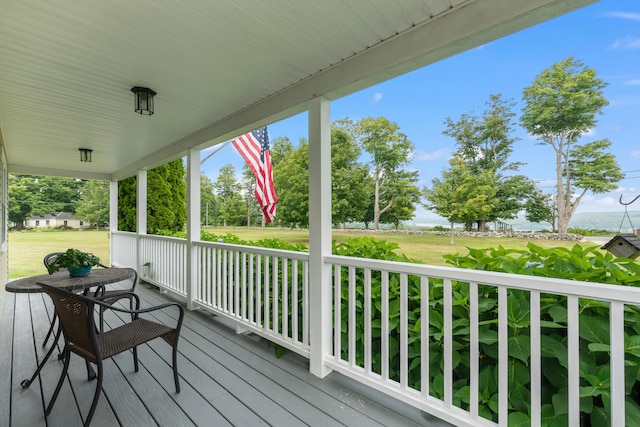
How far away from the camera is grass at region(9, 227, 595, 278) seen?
6.61 feet

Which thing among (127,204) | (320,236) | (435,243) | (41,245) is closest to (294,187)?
(320,236)

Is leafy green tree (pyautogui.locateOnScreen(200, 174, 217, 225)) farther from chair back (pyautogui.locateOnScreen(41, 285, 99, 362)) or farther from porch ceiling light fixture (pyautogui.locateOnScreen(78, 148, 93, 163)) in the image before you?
chair back (pyautogui.locateOnScreen(41, 285, 99, 362))

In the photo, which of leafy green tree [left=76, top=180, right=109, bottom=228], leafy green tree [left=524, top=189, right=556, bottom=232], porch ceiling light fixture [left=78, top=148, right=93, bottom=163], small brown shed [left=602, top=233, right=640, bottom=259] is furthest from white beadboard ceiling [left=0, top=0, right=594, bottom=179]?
leafy green tree [left=76, top=180, right=109, bottom=228]

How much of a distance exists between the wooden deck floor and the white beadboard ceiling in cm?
230

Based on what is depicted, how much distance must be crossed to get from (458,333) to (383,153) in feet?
5.55

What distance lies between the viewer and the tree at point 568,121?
154 cm

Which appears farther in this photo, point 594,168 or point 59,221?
point 59,221

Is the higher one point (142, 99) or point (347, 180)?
point (142, 99)

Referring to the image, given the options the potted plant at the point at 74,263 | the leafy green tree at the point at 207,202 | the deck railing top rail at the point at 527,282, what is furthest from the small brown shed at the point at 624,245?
the leafy green tree at the point at 207,202

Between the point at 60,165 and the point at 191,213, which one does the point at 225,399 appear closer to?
the point at 191,213

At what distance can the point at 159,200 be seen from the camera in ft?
22.9

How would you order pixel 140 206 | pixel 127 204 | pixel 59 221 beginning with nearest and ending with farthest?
pixel 140 206 → pixel 127 204 → pixel 59 221

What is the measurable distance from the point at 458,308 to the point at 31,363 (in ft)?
11.8

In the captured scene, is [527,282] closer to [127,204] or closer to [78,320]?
[78,320]
